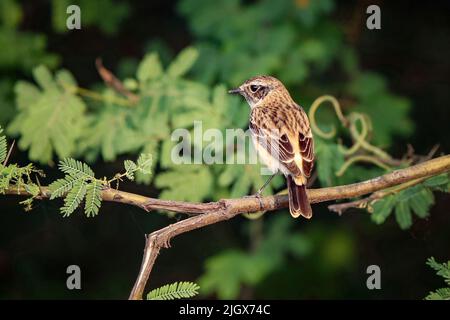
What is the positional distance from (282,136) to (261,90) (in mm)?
620

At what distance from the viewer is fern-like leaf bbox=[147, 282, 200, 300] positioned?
3246 millimetres

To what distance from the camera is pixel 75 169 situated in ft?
10.7

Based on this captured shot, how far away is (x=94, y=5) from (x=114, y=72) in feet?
3.27

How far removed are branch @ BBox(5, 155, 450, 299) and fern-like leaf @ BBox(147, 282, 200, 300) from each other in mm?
176

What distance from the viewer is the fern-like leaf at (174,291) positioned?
3.25 metres

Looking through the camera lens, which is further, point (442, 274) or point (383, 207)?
point (383, 207)

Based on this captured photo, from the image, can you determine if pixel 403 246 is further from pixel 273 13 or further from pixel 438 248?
pixel 273 13

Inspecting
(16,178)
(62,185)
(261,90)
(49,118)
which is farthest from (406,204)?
(49,118)

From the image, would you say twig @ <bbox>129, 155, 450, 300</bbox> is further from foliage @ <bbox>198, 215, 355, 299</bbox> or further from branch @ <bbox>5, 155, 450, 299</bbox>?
foliage @ <bbox>198, 215, 355, 299</bbox>

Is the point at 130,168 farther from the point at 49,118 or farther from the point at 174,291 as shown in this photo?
the point at 49,118

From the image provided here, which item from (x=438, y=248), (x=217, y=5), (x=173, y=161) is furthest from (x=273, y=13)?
(x=438, y=248)

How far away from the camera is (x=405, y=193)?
4406 millimetres

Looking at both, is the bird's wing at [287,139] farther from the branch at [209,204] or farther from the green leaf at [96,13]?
the green leaf at [96,13]

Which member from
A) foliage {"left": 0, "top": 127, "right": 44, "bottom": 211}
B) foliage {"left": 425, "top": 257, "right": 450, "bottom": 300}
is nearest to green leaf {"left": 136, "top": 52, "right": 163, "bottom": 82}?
foliage {"left": 0, "top": 127, "right": 44, "bottom": 211}
